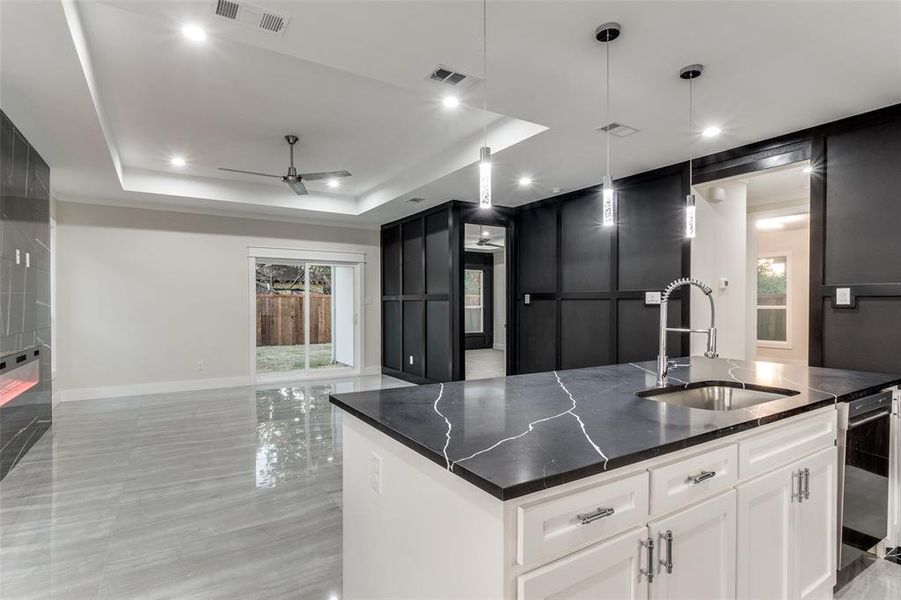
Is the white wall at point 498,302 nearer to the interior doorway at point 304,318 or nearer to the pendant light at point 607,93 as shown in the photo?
the interior doorway at point 304,318

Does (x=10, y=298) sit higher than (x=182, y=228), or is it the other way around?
(x=182, y=228)

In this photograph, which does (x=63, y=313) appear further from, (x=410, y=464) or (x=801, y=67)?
(x=801, y=67)

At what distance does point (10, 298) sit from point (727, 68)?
5034 mm

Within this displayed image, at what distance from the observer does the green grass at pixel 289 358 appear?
23.2ft

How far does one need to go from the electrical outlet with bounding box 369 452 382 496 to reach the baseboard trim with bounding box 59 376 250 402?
19.1 ft

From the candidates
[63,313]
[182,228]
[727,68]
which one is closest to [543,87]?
[727,68]

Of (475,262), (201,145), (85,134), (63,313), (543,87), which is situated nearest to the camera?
(543,87)

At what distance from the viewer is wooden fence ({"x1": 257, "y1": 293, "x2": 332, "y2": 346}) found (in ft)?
23.2

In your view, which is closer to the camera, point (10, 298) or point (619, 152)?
point (10, 298)

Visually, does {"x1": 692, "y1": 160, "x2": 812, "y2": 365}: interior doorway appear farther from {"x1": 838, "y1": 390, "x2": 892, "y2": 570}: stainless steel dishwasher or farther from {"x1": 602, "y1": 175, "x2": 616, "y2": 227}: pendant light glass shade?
{"x1": 602, "y1": 175, "x2": 616, "y2": 227}: pendant light glass shade

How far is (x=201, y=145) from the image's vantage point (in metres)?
4.59

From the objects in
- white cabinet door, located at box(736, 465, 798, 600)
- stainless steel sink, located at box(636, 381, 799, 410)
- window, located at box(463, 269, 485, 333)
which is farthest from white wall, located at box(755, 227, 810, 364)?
window, located at box(463, 269, 485, 333)

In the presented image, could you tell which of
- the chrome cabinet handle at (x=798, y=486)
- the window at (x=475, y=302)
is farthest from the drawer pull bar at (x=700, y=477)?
the window at (x=475, y=302)

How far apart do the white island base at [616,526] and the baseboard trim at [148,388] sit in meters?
5.60
